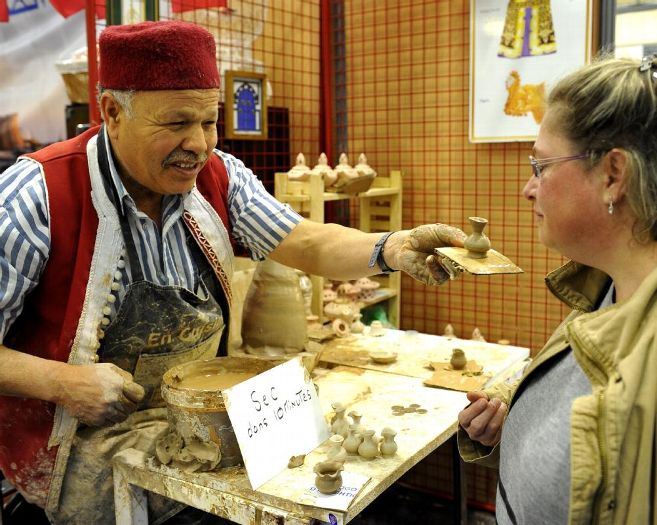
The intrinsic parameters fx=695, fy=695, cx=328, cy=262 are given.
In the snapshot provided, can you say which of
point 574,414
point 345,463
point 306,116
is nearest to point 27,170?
point 345,463

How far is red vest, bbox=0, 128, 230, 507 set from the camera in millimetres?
1873

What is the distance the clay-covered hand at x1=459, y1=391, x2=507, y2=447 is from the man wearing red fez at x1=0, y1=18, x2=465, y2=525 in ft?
1.78

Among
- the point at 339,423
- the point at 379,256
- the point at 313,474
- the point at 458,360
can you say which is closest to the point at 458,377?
the point at 458,360

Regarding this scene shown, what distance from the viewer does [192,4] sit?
144 inches

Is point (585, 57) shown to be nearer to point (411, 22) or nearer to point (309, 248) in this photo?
point (411, 22)

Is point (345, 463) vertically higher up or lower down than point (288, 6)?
lower down

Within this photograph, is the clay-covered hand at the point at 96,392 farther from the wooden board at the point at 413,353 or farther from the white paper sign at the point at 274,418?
the wooden board at the point at 413,353

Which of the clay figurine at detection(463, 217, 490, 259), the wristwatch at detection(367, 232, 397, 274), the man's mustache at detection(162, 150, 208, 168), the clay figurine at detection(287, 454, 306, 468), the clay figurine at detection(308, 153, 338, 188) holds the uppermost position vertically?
the man's mustache at detection(162, 150, 208, 168)

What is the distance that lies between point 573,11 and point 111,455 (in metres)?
3.04

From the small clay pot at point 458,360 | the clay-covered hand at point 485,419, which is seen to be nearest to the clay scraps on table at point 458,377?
the small clay pot at point 458,360

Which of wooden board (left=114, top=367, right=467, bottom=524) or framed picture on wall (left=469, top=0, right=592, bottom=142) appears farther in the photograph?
framed picture on wall (left=469, top=0, right=592, bottom=142)

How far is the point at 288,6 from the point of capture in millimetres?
4219

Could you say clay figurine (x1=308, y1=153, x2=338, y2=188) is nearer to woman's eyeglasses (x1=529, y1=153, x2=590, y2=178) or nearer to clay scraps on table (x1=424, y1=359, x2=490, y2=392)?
clay scraps on table (x1=424, y1=359, x2=490, y2=392)

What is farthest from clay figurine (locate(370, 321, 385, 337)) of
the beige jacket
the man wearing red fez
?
the beige jacket
